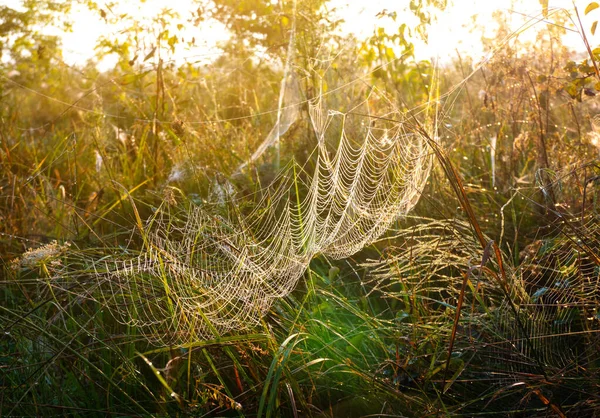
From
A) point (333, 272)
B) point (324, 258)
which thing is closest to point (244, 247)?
point (333, 272)

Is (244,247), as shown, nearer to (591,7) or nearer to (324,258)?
(324,258)

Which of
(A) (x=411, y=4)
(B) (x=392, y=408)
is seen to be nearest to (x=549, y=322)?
(B) (x=392, y=408)

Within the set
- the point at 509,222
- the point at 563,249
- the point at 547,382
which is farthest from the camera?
the point at 509,222

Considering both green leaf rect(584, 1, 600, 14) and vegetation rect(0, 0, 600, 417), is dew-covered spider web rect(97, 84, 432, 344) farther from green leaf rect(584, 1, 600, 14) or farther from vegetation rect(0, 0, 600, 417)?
green leaf rect(584, 1, 600, 14)

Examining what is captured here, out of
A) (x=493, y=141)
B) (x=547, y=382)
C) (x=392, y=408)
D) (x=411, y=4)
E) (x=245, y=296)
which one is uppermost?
(x=411, y=4)

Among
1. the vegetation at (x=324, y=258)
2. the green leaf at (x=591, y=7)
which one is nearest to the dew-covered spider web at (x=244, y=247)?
the vegetation at (x=324, y=258)

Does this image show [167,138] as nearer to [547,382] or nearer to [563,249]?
[563,249]

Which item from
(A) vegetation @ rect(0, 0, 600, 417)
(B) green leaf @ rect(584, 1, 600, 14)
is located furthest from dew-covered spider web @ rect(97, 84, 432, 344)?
(B) green leaf @ rect(584, 1, 600, 14)
